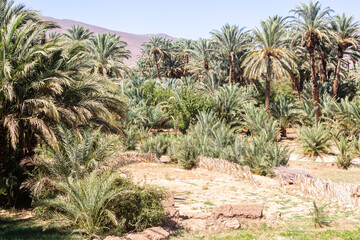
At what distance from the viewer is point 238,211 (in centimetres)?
832

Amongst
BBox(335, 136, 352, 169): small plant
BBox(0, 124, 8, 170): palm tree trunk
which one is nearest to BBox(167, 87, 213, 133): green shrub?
BBox(335, 136, 352, 169): small plant

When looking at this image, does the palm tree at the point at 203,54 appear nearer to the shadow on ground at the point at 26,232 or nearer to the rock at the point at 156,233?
the shadow on ground at the point at 26,232

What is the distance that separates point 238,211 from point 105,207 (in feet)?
10.7

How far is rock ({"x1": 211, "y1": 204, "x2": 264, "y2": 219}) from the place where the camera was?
27.0 feet

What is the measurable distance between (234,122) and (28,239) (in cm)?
2121

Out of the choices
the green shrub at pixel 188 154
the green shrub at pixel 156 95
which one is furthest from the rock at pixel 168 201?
the green shrub at pixel 156 95

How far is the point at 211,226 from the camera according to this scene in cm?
786

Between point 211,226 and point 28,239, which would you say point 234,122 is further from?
point 28,239

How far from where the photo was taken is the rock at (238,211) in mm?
8222

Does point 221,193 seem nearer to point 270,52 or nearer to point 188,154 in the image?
point 188,154

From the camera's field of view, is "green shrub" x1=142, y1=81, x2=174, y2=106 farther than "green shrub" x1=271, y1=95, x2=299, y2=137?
Yes

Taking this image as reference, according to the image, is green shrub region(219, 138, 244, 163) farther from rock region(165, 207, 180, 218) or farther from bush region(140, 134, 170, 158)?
rock region(165, 207, 180, 218)

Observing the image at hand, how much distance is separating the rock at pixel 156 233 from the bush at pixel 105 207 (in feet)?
0.74

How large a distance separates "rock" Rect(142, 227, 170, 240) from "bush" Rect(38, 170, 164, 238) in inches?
8.8
